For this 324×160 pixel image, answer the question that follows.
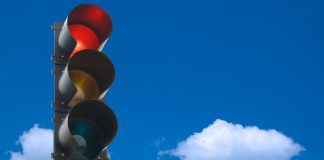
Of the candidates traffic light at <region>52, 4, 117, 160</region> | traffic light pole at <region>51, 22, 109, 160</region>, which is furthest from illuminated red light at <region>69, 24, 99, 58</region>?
traffic light pole at <region>51, 22, 109, 160</region>

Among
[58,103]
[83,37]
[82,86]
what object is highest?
[83,37]

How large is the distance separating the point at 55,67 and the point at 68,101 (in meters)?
0.42

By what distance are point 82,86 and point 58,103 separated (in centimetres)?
23

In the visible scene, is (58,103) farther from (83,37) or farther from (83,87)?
(83,37)

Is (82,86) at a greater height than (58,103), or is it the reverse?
(82,86)

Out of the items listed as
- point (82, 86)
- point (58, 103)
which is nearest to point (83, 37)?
point (82, 86)

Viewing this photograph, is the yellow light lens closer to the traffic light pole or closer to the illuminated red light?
the traffic light pole

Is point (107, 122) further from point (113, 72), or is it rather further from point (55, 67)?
point (55, 67)

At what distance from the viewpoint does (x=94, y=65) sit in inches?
141

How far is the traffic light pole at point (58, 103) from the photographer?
3.38 m

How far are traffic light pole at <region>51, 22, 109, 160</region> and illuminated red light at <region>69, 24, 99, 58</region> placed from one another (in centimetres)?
16

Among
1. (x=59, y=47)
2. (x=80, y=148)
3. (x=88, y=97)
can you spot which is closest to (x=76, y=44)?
(x=59, y=47)

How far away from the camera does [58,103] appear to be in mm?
3609

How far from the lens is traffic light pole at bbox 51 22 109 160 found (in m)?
3.38
